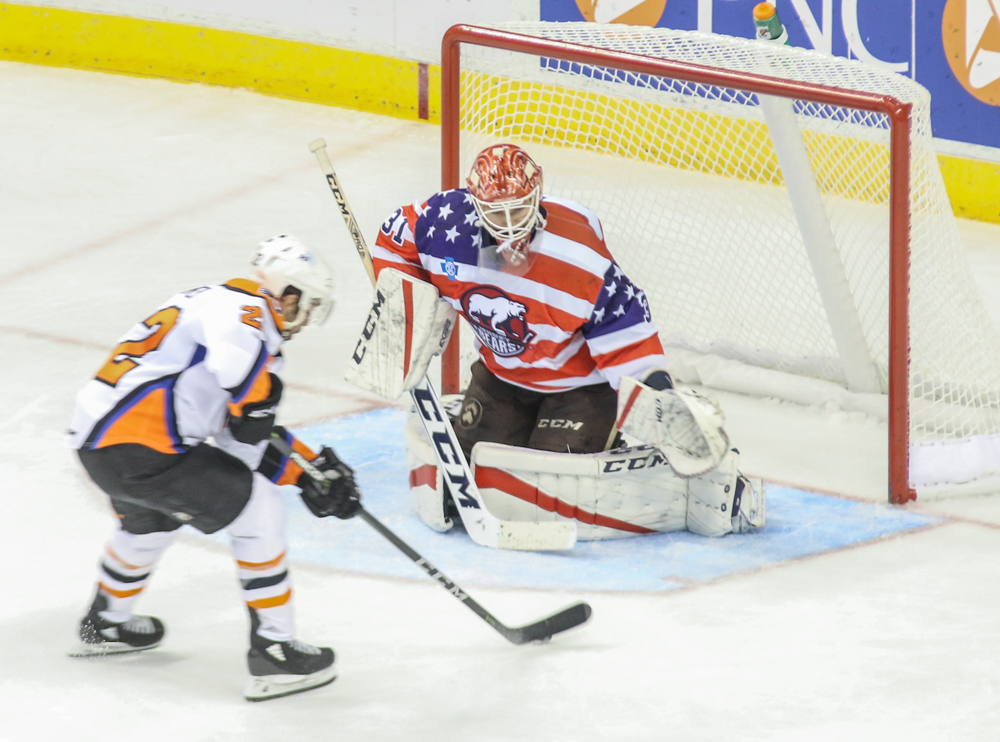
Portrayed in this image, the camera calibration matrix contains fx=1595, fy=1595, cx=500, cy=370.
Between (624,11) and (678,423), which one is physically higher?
(624,11)

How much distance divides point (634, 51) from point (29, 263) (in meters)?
2.73

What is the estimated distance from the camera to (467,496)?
378 cm

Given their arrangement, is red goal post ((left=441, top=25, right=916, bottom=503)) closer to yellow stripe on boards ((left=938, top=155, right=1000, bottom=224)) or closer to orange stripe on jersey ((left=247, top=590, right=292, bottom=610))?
orange stripe on jersey ((left=247, top=590, right=292, bottom=610))

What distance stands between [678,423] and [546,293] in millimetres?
446

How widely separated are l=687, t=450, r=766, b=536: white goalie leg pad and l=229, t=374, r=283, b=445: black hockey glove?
3.92 ft

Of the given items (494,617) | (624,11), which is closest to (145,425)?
(494,617)

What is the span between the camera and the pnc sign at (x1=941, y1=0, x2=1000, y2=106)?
5.71m

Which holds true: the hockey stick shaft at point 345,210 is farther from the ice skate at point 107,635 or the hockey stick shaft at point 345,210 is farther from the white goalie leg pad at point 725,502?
the ice skate at point 107,635

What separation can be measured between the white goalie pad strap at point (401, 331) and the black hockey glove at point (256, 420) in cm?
86

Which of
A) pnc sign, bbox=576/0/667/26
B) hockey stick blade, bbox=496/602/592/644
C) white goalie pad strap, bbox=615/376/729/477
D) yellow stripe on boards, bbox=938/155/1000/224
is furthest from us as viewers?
pnc sign, bbox=576/0/667/26

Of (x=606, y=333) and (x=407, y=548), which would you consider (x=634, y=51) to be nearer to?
(x=606, y=333)

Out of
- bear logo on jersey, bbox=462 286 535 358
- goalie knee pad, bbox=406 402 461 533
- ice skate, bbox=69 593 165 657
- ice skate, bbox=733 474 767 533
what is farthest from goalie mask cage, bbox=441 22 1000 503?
ice skate, bbox=69 593 165 657

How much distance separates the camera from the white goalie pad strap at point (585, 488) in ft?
12.3

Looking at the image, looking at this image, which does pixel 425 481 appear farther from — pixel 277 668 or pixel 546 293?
pixel 277 668
